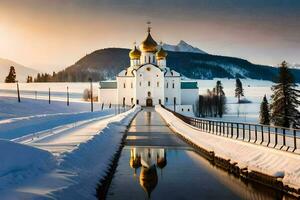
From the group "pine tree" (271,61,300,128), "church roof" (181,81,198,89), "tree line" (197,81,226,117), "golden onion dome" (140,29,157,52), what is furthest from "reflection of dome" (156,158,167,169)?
"tree line" (197,81,226,117)

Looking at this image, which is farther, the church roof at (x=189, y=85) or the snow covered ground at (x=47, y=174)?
the church roof at (x=189, y=85)

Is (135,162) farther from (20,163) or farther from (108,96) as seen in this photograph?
(108,96)

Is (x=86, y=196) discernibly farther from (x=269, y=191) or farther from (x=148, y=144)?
(x=148, y=144)

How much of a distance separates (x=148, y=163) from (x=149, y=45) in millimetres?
92151

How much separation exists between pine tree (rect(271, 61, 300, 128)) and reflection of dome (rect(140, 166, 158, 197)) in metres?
36.9

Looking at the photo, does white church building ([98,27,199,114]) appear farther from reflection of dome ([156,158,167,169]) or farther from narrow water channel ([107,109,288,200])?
reflection of dome ([156,158,167,169])

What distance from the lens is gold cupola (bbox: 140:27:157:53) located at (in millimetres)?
114250

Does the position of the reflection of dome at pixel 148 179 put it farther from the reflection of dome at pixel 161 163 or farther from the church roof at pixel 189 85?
the church roof at pixel 189 85

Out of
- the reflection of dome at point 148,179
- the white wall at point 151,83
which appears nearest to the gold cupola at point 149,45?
the white wall at point 151,83

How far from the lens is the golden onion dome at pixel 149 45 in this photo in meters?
114

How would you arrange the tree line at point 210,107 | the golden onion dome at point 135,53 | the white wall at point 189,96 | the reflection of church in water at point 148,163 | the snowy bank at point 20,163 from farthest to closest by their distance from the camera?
the tree line at point 210,107
the white wall at point 189,96
the golden onion dome at point 135,53
the reflection of church in water at point 148,163
the snowy bank at point 20,163

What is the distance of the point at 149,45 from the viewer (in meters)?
114

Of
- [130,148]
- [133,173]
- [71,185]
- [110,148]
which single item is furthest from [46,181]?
[130,148]

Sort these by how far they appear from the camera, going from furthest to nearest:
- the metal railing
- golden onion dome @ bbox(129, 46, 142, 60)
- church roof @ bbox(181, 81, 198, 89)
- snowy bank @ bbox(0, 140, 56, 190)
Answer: church roof @ bbox(181, 81, 198, 89)
golden onion dome @ bbox(129, 46, 142, 60)
the metal railing
snowy bank @ bbox(0, 140, 56, 190)
